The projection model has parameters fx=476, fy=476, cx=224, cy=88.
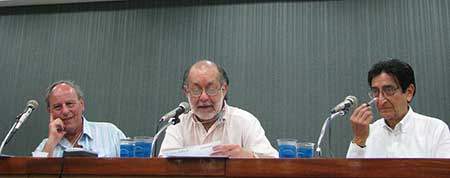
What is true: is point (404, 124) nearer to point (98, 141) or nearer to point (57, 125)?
point (98, 141)

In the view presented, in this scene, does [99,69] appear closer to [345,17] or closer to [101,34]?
[101,34]

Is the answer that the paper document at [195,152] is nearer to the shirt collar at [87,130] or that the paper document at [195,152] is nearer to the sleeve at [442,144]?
the sleeve at [442,144]

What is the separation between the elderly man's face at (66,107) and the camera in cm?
269

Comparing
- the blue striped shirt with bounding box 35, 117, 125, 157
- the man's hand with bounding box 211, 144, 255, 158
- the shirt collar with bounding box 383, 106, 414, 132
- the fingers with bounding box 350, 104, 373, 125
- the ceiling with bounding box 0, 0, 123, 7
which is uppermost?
the ceiling with bounding box 0, 0, 123, 7

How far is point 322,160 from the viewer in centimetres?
145

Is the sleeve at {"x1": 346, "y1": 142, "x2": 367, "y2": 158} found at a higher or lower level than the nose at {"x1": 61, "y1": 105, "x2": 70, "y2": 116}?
lower

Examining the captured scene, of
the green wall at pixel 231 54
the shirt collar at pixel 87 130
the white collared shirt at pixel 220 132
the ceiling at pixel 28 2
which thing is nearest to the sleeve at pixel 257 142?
the white collared shirt at pixel 220 132

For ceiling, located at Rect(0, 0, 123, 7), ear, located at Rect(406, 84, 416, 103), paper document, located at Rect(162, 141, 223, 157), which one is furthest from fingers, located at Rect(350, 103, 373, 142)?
ceiling, located at Rect(0, 0, 123, 7)

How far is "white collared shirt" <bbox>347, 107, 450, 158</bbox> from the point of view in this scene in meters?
2.01

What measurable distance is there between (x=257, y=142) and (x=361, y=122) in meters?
0.48

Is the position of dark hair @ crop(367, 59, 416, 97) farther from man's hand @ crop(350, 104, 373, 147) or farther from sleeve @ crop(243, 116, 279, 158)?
sleeve @ crop(243, 116, 279, 158)

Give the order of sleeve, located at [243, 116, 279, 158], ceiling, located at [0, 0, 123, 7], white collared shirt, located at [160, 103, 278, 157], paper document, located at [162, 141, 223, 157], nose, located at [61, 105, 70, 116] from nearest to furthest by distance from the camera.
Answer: paper document, located at [162, 141, 223, 157] < sleeve, located at [243, 116, 279, 158] < white collared shirt, located at [160, 103, 278, 157] < nose, located at [61, 105, 70, 116] < ceiling, located at [0, 0, 123, 7]

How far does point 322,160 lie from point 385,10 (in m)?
2.18

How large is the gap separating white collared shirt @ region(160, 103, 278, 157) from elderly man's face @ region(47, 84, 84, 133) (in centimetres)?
71
